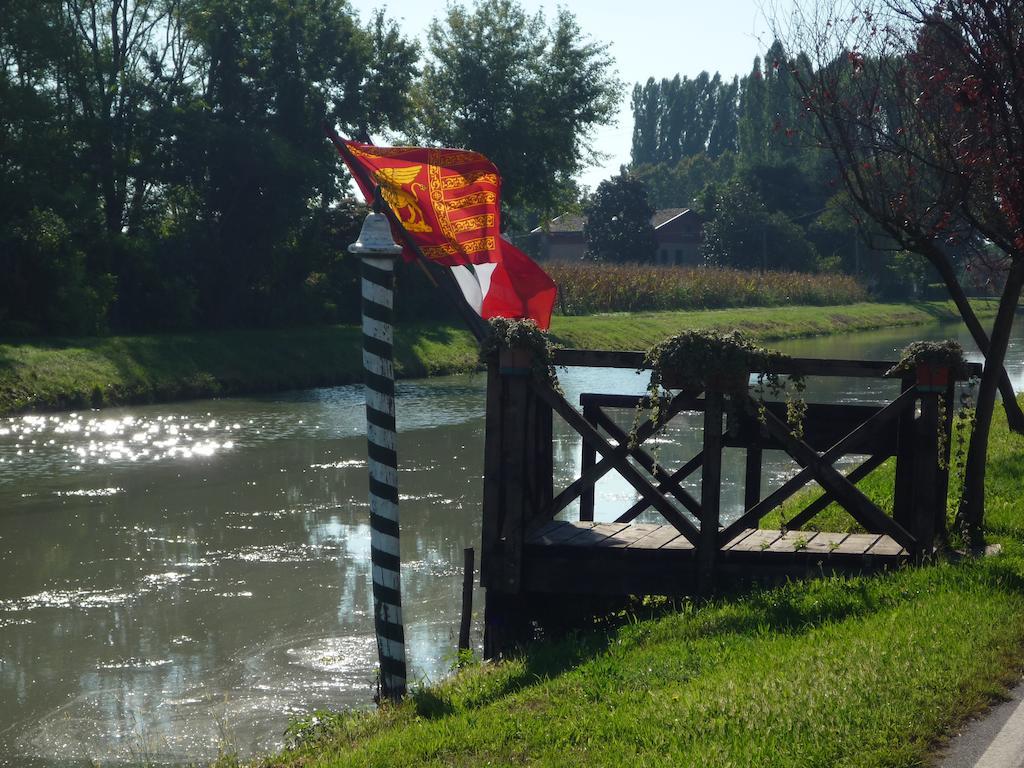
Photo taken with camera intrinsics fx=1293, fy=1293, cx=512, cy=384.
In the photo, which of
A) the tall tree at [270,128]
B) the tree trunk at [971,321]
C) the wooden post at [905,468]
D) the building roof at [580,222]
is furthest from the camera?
the building roof at [580,222]

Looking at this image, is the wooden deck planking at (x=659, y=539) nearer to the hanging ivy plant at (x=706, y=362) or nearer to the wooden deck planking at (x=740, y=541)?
the wooden deck planking at (x=740, y=541)

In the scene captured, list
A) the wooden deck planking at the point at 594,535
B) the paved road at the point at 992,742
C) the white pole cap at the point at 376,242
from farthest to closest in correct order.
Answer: the wooden deck planking at the point at 594,535
the white pole cap at the point at 376,242
the paved road at the point at 992,742

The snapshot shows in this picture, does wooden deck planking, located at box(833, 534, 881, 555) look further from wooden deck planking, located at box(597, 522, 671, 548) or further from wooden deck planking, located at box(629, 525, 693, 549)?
wooden deck planking, located at box(597, 522, 671, 548)

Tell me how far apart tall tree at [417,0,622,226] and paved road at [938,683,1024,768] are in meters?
41.2

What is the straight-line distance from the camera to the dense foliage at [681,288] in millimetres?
54219

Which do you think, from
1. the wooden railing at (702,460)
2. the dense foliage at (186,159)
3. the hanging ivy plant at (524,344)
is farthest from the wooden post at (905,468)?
the dense foliage at (186,159)

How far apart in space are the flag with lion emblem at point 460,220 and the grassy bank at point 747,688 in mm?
4224

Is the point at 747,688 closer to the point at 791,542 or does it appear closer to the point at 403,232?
the point at 791,542

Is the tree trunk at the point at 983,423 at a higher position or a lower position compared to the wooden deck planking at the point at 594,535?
higher

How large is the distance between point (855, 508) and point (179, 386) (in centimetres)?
2222

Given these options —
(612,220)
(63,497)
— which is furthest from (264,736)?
(612,220)

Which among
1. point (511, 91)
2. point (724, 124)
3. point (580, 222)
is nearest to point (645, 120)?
point (724, 124)

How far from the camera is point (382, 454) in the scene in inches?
332

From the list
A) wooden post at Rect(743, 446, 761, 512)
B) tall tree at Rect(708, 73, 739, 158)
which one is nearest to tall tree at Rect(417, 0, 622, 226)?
wooden post at Rect(743, 446, 761, 512)
